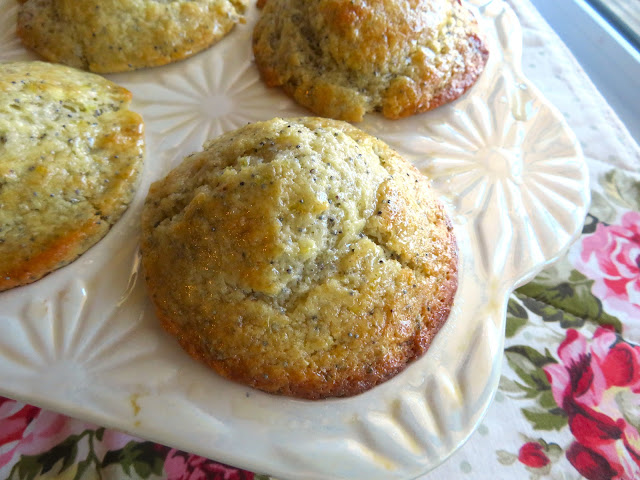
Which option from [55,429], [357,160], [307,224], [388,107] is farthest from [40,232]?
[388,107]

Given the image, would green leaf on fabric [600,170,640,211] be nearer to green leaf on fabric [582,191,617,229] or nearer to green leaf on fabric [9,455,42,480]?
green leaf on fabric [582,191,617,229]

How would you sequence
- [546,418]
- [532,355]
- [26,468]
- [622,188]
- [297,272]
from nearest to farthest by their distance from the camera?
[297,272] → [26,468] → [546,418] → [532,355] → [622,188]

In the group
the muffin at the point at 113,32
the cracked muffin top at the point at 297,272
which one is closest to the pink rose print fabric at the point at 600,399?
the cracked muffin top at the point at 297,272

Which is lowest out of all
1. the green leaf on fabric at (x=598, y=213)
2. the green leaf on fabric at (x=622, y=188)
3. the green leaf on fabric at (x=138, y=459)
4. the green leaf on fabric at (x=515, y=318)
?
Answer: the green leaf on fabric at (x=138, y=459)

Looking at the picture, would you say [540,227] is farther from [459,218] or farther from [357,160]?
[357,160]

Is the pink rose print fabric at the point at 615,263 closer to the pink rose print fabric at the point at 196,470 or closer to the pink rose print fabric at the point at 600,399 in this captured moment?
the pink rose print fabric at the point at 600,399

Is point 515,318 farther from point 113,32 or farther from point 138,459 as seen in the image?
point 113,32

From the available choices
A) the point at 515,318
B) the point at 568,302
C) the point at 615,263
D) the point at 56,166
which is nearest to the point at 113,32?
the point at 56,166
